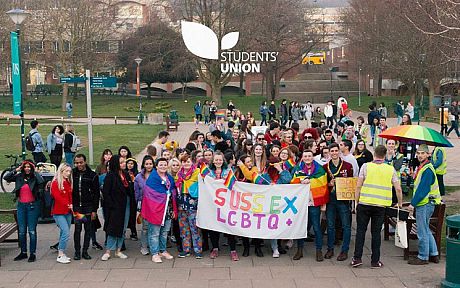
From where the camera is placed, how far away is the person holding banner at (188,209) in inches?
378

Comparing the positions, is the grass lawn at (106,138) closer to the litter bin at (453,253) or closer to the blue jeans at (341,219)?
the blue jeans at (341,219)

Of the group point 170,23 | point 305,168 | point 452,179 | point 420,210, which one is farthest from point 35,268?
point 170,23

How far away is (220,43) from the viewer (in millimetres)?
49062

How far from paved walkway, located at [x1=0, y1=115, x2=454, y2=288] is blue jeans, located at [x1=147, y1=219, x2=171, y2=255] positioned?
249mm

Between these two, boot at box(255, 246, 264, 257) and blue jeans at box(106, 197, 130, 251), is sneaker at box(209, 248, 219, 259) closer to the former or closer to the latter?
boot at box(255, 246, 264, 257)

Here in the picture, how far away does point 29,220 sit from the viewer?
9.52 m

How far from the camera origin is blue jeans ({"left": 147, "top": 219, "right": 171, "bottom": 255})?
950cm

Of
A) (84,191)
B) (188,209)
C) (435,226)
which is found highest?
(84,191)

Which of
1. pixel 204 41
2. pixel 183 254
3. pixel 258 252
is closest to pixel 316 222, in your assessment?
pixel 258 252

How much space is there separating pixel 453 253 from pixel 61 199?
18.3 feet

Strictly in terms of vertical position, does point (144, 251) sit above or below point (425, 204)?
below

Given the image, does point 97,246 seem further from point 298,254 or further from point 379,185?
point 379,185

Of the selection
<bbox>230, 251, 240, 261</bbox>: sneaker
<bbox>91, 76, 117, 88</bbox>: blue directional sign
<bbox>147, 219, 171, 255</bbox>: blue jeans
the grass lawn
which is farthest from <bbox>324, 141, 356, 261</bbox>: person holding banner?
the grass lawn

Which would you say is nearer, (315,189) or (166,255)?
(315,189)
